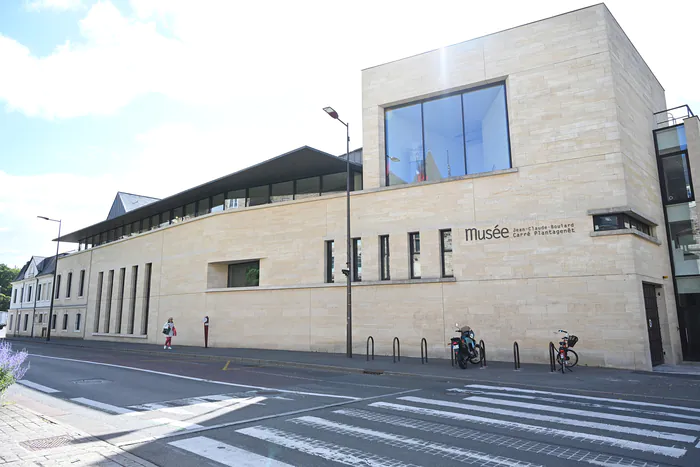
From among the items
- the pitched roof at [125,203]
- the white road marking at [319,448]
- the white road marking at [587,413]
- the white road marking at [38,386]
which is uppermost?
the pitched roof at [125,203]

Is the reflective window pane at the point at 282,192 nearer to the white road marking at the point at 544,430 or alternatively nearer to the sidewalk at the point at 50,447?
the white road marking at the point at 544,430

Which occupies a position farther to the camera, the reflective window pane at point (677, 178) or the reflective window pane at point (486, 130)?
the reflective window pane at point (677, 178)

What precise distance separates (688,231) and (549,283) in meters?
8.18

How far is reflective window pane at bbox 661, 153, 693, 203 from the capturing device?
63.9 feet

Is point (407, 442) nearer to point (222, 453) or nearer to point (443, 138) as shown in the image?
point (222, 453)

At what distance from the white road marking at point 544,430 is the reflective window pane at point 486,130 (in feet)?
40.2

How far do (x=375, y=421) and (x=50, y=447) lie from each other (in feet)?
15.4

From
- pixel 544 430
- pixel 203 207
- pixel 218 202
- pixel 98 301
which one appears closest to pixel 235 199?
pixel 218 202

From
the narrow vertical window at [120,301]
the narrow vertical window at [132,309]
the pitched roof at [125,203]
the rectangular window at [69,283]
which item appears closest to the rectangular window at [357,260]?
the narrow vertical window at [132,309]

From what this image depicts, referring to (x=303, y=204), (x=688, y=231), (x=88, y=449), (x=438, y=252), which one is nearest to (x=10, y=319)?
(x=303, y=204)

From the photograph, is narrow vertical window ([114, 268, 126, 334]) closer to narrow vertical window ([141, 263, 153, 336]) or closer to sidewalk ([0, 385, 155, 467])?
narrow vertical window ([141, 263, 153, 336])

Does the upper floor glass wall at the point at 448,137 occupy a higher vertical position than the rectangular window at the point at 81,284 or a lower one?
higher

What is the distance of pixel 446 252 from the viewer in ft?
61.3

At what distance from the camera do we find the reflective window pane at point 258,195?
85.5ft
